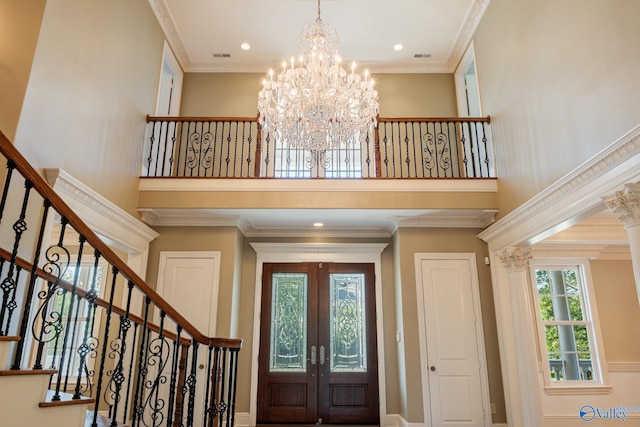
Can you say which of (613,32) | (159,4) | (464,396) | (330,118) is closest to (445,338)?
(464,396)

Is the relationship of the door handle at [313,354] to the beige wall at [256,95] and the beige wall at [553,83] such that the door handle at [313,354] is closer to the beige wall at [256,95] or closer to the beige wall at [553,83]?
the beige wall at [553,83]

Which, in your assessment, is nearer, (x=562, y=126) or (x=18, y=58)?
(x=18, y=58)

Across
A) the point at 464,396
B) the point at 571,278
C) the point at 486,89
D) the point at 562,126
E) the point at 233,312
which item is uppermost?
the point at 486,89

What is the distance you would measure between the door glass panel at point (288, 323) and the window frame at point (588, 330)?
367 cm

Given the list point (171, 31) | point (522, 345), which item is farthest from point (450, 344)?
point (171, 31)

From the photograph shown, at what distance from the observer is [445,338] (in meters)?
5.55

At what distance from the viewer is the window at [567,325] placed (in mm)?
6262

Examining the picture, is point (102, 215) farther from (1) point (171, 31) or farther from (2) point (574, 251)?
(2) point (574, 251)

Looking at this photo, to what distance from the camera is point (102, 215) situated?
14.7ft

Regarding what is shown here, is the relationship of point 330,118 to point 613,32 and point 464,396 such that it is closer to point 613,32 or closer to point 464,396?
point 613,32

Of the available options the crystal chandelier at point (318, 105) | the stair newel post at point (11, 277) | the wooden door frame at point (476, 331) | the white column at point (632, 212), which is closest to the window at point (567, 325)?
the wooden door frame at point (476, 331)

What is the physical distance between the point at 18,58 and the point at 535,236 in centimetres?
526

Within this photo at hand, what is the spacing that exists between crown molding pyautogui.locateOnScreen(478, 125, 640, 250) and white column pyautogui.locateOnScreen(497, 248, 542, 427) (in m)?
0.26

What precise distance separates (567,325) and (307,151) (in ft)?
16.3
